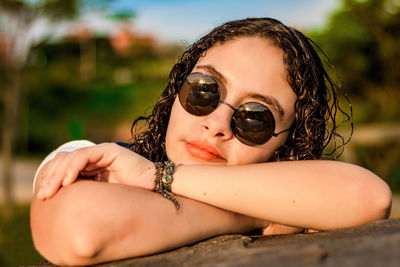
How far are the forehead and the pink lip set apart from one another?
0.31m

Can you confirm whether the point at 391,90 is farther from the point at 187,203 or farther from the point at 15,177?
the point at 15,177

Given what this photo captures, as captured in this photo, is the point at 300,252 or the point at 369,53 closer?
Result: the point at 300,252

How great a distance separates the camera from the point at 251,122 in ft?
6.93

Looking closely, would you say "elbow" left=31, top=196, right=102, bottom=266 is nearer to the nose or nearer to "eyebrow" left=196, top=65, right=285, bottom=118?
the nose

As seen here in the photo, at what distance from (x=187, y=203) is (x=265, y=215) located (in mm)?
320

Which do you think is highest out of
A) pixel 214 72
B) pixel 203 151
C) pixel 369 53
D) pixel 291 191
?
pixel 369 53

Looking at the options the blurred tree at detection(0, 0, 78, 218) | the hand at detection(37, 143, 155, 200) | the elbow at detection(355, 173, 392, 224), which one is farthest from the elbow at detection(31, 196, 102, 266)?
the blurred tree at detection(0, 0, 78, 218)

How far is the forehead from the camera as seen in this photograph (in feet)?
7.04

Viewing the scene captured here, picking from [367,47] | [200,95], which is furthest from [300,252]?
[367,47]

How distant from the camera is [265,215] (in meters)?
1.85

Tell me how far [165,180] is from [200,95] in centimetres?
51

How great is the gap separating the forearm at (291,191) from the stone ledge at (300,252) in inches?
3.1

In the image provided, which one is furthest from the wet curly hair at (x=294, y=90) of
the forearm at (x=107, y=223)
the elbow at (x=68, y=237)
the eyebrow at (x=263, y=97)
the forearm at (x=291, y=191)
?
the elbow at (x=68, y=237)

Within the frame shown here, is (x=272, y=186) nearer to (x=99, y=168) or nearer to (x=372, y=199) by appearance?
(x=372, y=199)
